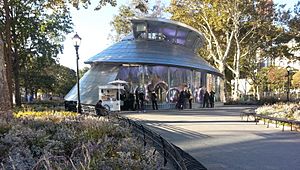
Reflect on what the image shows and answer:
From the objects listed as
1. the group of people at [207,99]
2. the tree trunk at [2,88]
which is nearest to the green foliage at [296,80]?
the group of people at [207,99]

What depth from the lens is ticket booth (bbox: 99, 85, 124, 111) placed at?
29.0 meters

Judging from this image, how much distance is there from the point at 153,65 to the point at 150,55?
1.17m

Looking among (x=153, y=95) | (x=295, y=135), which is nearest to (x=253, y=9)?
(x=153, y=95)

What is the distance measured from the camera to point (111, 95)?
96.9ft

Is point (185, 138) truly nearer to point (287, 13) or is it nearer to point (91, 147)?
point (91, 147)

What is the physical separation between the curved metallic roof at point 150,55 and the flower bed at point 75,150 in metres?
24.2

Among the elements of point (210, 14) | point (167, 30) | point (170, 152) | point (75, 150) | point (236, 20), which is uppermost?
point (210, 14)

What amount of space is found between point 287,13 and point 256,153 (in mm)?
37303

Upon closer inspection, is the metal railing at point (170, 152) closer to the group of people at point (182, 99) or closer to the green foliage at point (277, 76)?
the group of people at point (182, 99)

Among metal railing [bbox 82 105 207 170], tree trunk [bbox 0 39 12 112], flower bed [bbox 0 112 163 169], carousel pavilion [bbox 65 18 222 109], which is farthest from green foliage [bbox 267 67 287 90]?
flower bed [bbox 0 112 163 169]

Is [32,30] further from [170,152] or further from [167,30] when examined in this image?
[170,152]

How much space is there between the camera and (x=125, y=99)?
3092 cm

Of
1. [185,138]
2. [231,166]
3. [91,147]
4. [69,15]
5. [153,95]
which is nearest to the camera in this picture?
[91,147]

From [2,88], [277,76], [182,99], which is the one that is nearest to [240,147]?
[2,88]
